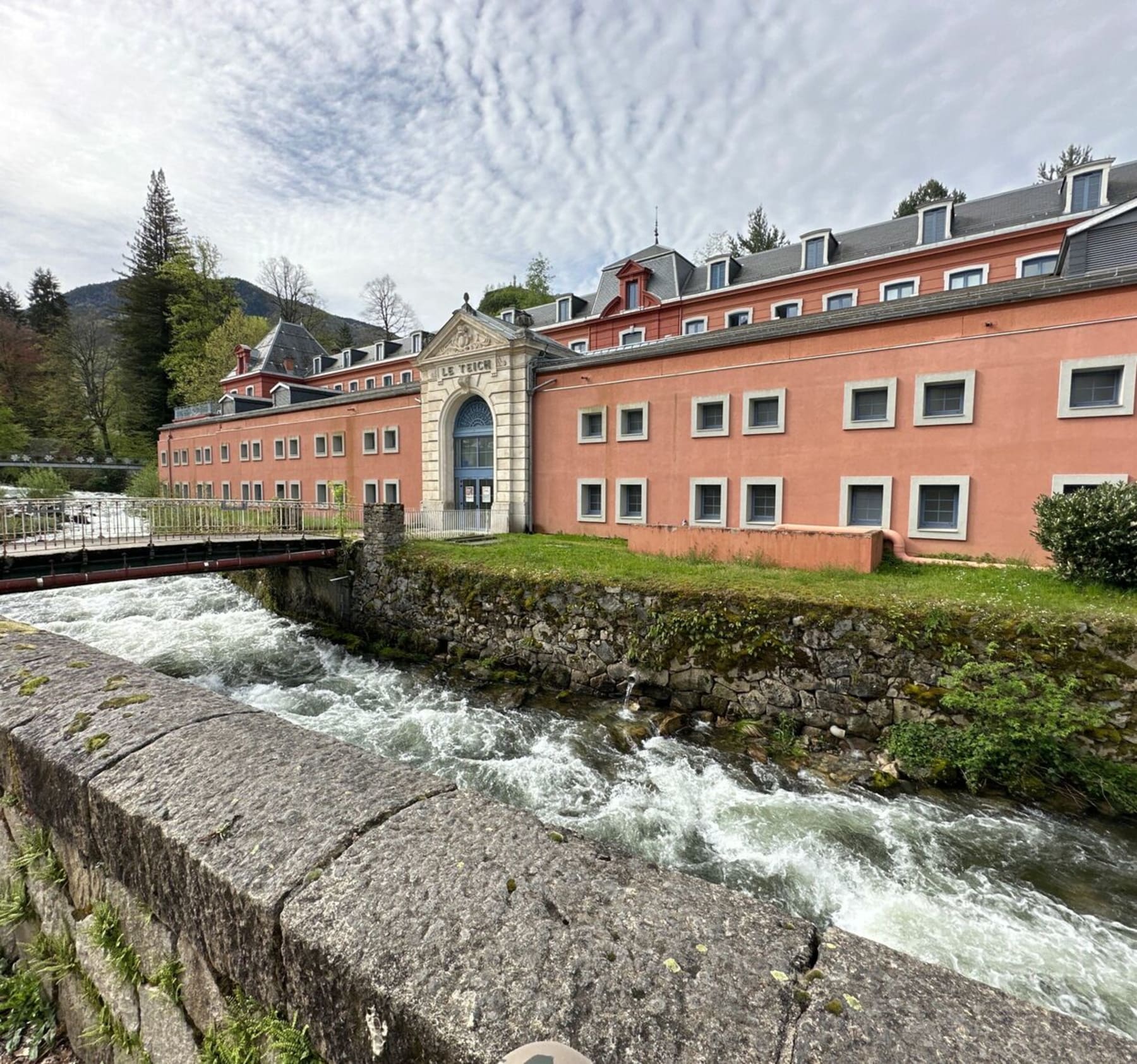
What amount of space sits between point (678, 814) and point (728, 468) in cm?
1284

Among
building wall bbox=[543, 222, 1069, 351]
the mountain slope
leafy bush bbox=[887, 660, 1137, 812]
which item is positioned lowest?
leafy bush bbox=[887, 660, 1137, 812]

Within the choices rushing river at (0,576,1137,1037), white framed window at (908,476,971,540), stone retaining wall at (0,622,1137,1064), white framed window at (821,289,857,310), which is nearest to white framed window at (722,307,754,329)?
white framed window at (821,289,857,310)

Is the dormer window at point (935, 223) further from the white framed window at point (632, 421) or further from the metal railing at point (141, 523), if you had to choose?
the metal railing at point (141, 523)

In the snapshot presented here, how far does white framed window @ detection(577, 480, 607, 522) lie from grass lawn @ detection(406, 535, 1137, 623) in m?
4.41

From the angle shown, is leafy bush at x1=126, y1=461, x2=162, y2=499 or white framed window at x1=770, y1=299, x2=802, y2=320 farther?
leafy bush at x1=126, y1=461, x2=162, y2=499

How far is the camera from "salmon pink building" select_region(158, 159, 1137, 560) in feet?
44.8

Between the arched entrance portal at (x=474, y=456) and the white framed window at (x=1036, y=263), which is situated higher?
the white framed window at (x=1036, y=263)

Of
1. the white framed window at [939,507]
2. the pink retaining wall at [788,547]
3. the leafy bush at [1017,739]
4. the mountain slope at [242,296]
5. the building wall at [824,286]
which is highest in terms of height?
the mountain slope at [242,296]

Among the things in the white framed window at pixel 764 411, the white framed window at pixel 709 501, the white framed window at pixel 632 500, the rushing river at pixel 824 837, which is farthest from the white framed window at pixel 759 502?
the rushing river at pixel 824 837

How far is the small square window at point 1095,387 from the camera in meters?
13.0

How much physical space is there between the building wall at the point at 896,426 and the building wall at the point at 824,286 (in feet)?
23.6

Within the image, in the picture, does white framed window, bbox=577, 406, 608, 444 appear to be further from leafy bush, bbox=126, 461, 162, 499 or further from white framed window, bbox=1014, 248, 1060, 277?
leafy bush, bbox=126, 461, 162, 499

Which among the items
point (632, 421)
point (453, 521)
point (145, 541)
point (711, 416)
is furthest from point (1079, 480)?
point (145, 541)

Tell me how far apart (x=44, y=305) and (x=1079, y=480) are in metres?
97.6
